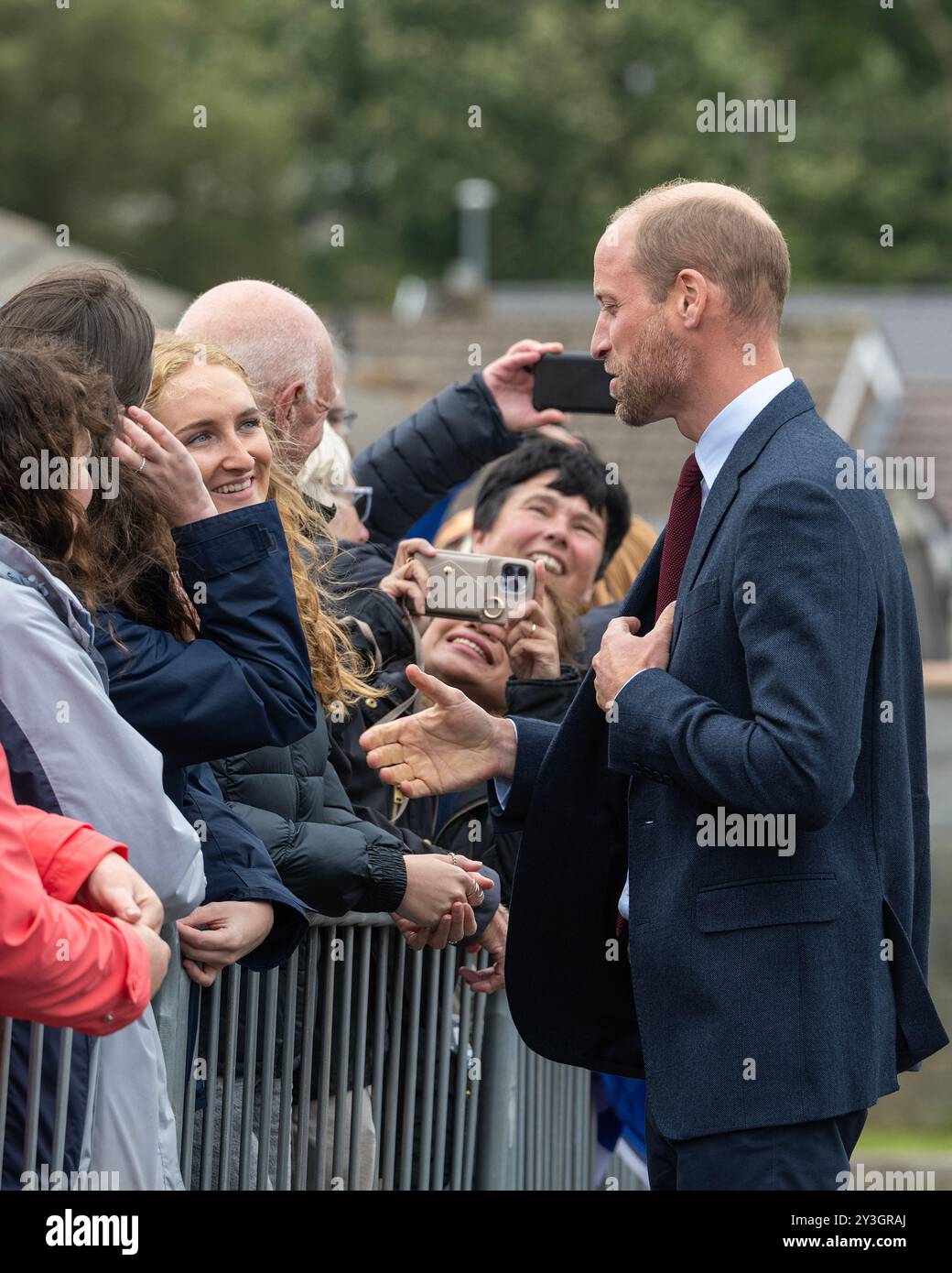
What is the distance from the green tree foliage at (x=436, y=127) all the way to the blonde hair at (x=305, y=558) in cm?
3159

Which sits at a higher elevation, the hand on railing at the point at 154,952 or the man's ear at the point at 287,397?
the man's ear at the point at 287,397

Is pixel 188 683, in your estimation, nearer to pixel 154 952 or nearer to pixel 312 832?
pixel 154 952

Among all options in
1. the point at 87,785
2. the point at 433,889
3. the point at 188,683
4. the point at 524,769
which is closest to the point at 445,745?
the point at 524,769

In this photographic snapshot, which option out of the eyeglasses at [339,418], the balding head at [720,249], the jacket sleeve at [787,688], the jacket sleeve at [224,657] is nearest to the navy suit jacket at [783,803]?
the jacket sleeve at [787,688]

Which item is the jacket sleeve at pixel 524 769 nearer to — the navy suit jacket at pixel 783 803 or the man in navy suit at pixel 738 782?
the man in navy suit at pixel 738 782

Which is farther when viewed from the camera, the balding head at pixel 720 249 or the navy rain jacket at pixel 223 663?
the balding head at pixel 720 249

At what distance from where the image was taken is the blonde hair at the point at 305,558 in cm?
365

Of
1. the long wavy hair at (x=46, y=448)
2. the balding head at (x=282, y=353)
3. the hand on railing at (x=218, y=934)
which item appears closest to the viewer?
the long wavy hair at (x=46, y=448)

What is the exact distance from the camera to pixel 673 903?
316cm

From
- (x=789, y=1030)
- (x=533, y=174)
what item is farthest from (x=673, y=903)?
(x=533, y=174)

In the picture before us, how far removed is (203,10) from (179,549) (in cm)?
4059

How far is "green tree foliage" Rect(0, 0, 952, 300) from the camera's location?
3628cm

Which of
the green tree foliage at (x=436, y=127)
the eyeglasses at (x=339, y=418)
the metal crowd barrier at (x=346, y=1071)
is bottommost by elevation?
the metal crowd barrier at (x=346, y=1071)

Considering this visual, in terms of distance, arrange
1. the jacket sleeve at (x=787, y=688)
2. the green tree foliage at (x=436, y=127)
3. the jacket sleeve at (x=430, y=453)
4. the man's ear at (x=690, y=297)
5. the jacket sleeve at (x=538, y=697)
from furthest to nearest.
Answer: the green tree foliage at (x=436, y=127)
the jacket sleeve at (x=430, y=453)
the jacket sleeve at (x=538, y=697)
the man's ear at (x=690, y=297)
the jacket sleeve at (x=787, y=688)
